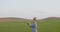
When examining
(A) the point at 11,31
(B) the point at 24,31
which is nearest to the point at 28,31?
(B) the point at 24,31

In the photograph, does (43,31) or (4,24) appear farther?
(4,24)

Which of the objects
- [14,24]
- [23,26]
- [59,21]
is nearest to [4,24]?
[14,24]

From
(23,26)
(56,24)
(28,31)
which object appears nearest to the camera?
(28,31)

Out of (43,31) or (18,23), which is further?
(18,23)

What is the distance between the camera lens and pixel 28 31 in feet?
33.9

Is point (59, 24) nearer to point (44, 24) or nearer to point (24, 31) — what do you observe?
point (44, 24)

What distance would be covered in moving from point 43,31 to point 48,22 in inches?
111

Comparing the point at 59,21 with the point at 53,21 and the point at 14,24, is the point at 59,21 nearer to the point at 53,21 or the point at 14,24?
the point at 53,21

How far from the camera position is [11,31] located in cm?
1054

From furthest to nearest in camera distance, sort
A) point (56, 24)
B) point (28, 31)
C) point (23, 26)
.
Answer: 1. point (56, 24)
2. point (23, 26)
3. point (28, 31)

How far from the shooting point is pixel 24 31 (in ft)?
34.6

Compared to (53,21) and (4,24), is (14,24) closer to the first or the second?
(4,24)

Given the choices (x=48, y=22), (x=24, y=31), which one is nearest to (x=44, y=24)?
(x=48, y=22)

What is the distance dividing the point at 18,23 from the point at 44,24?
70.5 inches
